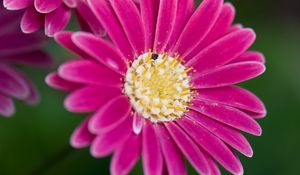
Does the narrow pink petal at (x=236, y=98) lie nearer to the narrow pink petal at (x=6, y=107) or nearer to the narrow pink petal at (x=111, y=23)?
the narrow pink petal at (x=111, y=23)

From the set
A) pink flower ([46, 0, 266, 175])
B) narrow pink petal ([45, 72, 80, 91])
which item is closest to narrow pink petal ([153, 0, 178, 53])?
pink flower ([46, 0, 266, 175])

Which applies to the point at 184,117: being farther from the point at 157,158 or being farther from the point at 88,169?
the point at 88,169

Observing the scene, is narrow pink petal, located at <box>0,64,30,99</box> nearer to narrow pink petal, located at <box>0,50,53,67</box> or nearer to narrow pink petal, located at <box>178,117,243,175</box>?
narrow pink petal, located at <box>0,50,53,67</box>

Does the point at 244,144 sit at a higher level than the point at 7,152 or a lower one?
lower

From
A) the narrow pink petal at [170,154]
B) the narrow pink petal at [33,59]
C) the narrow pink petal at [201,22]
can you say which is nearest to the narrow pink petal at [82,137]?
the narrow pink petal at [170,154]

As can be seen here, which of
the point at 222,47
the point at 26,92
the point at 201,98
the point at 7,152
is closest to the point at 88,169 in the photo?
the point at 7,152

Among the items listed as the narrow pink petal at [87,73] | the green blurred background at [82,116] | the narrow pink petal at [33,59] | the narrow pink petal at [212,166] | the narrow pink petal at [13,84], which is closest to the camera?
the narrow pink petal at [87,73]
